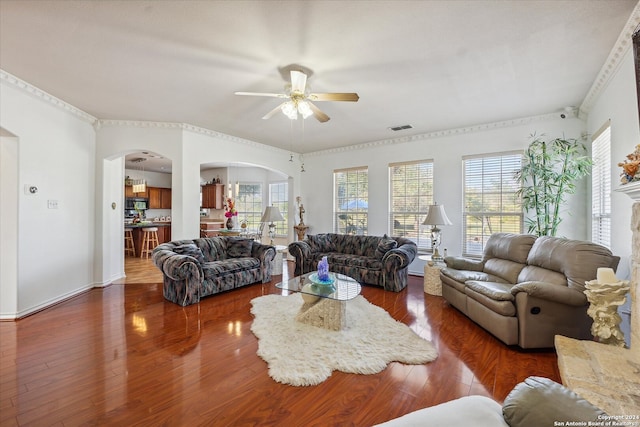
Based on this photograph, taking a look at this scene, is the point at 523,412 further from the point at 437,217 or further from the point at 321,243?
the point at 321,243

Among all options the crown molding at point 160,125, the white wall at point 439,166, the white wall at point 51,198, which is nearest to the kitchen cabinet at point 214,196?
the white wall at point 439,166

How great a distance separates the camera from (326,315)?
302 centimetres

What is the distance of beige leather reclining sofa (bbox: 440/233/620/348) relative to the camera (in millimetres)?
2533

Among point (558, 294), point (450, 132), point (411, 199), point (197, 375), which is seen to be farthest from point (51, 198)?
point (450, 132)

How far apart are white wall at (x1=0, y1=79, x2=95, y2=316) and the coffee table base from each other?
348 cm

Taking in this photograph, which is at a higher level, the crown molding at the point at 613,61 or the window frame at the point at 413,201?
the crown molding at the point at 613,61

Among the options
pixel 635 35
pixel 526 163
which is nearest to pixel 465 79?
pixel 635 35

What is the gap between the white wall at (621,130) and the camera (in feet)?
8.16

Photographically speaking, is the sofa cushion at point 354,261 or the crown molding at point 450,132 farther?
the sofa cushion at point 354,261

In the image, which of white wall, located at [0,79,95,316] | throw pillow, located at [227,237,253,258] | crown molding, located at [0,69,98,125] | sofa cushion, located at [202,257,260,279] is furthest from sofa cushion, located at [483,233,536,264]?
crown molding, located at [0,69,98,125]

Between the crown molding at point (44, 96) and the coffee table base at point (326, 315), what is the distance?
422cm

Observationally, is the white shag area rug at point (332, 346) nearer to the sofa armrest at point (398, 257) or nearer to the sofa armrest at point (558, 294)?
the sofa armrest at point (558, 294)

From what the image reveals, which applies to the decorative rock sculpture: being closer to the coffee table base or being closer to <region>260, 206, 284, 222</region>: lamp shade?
the coffee table base

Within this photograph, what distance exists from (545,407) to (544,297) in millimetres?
1888
